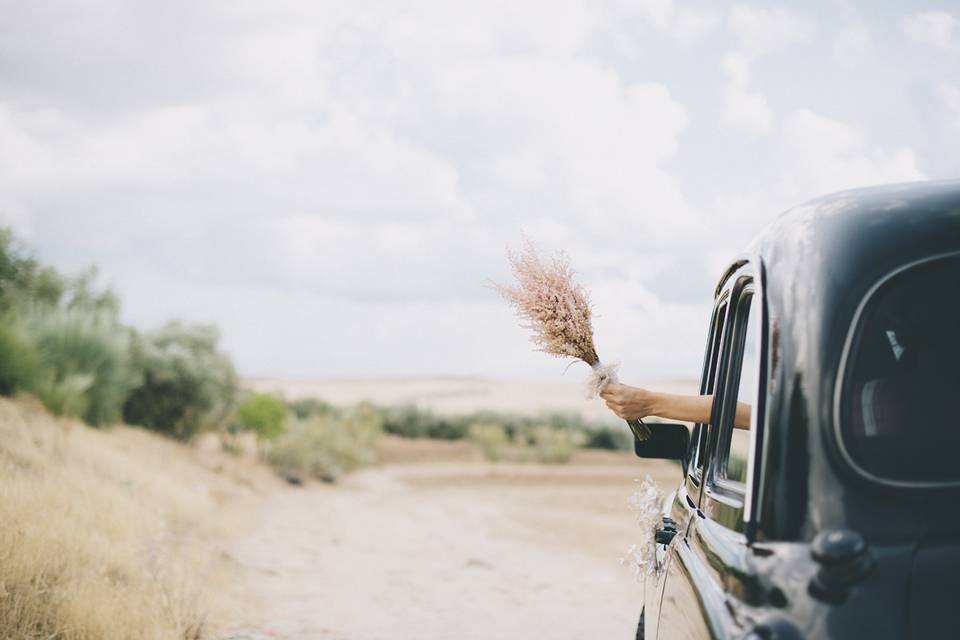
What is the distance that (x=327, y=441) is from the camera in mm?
24422

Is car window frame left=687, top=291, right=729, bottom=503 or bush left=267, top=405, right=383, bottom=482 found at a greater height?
car window frame left=687, top=291, right=729, bottom=503

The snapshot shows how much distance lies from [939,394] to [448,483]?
24.4 metres

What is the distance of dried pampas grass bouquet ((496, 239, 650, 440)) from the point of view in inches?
130

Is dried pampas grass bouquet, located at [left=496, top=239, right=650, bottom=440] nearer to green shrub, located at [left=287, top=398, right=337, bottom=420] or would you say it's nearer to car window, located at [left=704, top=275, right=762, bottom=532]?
car window, located at [left=704, top=275, right=762, bottom=532]

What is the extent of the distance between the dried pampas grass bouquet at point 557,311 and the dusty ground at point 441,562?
494 cm

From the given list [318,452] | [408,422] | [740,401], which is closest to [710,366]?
[740,401]

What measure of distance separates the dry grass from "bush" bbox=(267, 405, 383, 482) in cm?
739

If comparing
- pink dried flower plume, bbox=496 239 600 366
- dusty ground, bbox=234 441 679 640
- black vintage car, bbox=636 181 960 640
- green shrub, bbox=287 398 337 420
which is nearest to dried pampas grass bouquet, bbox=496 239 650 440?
pink dried flower plume, bbox=496 239 600 366

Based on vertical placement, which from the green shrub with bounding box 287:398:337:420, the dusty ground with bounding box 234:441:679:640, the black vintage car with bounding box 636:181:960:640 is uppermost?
the black vintage car with bounding box 636:181:960:640

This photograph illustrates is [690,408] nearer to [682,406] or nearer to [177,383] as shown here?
[682,406]

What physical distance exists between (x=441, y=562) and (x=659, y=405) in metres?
10.5

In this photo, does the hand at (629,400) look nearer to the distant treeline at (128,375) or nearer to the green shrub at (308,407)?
the distant treeline at (128,375)

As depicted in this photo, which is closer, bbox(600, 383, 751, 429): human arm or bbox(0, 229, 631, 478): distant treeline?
bbox(600, 383, 751, 429): human arm

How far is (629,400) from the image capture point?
2.94m
